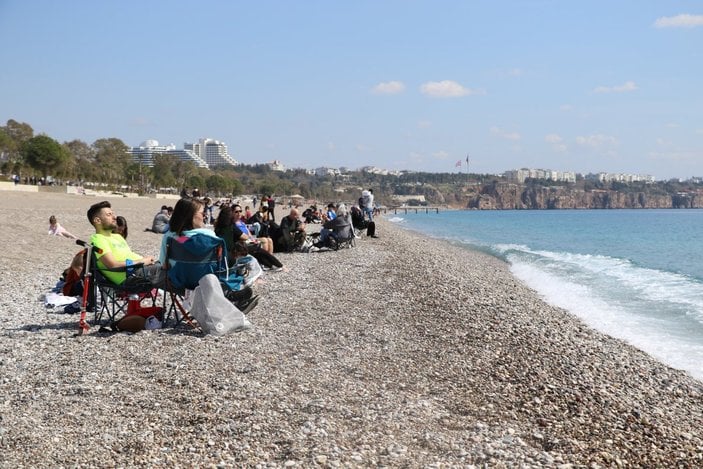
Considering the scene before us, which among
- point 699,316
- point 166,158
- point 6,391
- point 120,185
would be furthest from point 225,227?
point 166,158

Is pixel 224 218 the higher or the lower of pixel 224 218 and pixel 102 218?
the lower

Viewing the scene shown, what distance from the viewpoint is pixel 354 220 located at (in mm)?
24016

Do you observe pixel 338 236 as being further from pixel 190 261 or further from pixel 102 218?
pixel 190 261

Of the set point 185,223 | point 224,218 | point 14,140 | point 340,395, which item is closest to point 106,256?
point 185,223

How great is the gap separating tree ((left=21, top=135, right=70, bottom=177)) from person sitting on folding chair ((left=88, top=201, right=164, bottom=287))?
60.1 meters

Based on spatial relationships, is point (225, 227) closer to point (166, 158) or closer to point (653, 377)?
point (653, 377)

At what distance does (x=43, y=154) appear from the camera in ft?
201

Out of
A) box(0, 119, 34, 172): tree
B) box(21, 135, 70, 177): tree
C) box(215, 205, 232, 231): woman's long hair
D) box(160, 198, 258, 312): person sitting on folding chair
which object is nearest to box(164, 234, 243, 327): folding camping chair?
box(160, 198, 258, 312): person sitting on folding chair

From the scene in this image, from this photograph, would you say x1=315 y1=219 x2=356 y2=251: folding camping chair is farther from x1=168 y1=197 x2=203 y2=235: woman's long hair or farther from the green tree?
the green tree

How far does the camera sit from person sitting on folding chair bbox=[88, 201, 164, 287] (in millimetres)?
6863

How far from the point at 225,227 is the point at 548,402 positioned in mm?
6800

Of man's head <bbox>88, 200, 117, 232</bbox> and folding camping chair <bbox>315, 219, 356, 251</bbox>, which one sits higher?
man's head <bbox>88, 200, 117, 232</bbox>

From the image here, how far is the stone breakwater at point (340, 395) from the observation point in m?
4.01

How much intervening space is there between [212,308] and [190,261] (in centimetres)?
52
